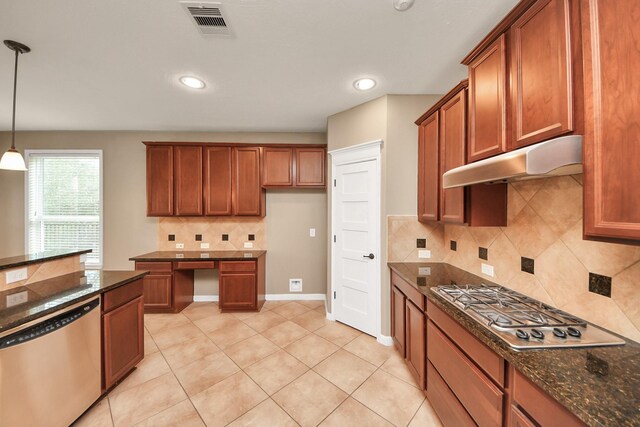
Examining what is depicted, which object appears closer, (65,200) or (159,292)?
(159,292)

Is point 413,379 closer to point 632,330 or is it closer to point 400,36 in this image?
point 632,330

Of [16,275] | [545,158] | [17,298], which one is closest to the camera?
[545,158]

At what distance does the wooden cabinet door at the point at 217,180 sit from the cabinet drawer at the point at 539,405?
3361 millimetres

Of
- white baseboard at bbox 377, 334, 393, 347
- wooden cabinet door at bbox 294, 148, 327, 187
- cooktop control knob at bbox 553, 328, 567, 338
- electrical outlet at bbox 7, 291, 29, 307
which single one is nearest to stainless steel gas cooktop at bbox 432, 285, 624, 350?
cooktop control knob at bbox 553, 328, 567, 338

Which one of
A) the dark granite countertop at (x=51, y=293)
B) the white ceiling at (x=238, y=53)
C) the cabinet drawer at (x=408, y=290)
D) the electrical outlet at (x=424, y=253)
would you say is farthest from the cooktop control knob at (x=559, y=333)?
the dark granite countertop at (x=51, y=293)

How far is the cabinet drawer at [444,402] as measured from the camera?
121cm

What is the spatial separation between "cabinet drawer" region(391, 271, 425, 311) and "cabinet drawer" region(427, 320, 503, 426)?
163 millimetres

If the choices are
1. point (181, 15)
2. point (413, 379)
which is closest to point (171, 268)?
point (181, 15)

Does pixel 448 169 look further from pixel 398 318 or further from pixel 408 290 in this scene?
pixel 398 318

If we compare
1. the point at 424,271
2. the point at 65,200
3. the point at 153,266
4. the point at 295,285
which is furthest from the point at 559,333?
the point at 65,200

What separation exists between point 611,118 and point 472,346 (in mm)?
1104

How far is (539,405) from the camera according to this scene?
0.79m

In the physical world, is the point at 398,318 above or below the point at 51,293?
below

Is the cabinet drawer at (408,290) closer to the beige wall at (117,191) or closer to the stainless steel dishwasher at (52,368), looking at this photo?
the stainless steel dishwasher at (52,368)
